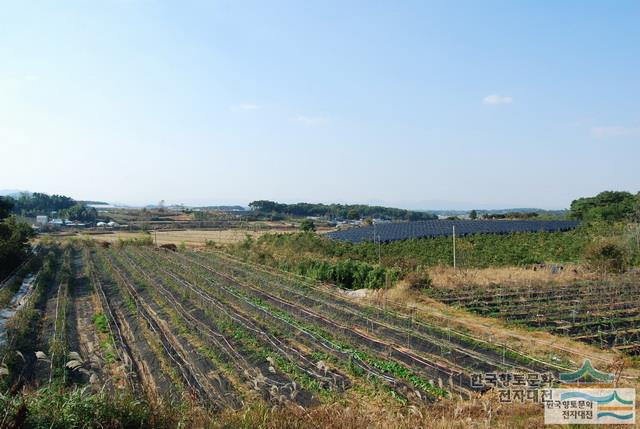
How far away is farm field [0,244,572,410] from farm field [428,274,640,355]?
234 centimetres

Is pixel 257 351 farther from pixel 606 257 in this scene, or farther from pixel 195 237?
pixel 195 237

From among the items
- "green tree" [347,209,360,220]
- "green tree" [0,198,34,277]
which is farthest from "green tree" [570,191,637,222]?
"green tree" [0,198,34,277]

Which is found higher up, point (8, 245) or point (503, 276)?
point (8, 245)

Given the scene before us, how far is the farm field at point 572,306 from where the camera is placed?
→ 9.60 meters

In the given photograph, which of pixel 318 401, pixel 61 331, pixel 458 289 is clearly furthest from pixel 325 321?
pixel 61 331

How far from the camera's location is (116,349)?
9.21 meters

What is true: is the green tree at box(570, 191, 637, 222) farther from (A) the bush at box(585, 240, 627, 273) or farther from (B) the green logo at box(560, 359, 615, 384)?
(B) the green logo at box(560, 359, 615, 384)

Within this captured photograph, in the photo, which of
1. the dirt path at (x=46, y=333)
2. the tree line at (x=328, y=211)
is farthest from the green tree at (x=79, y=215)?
the dirt path at (x=46, y=333)

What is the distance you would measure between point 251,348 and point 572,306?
8.78 m

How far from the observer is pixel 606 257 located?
16891 mm

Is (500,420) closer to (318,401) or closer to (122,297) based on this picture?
(318,401)

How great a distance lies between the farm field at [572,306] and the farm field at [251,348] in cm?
234

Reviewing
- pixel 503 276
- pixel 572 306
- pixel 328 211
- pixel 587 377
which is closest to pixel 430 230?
pixel 503 276

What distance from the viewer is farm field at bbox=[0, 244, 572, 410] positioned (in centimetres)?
698
